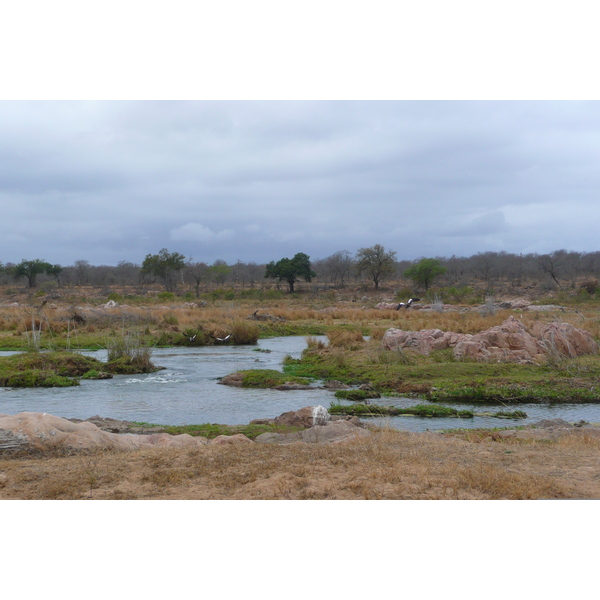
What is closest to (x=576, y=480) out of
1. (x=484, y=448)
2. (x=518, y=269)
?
(x=484, y=448)

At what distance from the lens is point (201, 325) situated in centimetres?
2962

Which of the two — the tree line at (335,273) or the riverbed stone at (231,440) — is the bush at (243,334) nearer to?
the riverbed stone at (231,440)

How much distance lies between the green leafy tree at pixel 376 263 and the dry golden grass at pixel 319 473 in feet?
218

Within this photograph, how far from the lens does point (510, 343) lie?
19.2 m

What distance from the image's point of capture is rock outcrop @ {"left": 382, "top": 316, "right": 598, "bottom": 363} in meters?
18.0

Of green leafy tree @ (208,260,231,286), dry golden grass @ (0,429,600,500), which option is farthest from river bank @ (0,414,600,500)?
green leafy tree @ (208,260,231,286)

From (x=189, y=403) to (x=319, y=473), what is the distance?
8288 mm

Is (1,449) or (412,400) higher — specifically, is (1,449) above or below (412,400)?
above

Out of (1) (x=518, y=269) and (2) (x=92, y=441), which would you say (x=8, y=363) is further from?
(1) (x=518, y=269)

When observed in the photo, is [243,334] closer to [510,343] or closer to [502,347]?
[502,347]

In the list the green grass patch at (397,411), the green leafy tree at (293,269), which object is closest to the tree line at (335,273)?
the green leafy tree at (293,269)

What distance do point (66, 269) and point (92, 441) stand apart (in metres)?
99.5

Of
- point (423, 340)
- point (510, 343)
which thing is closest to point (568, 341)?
point (510, 343)

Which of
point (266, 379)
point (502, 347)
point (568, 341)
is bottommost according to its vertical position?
point (266, 379)
